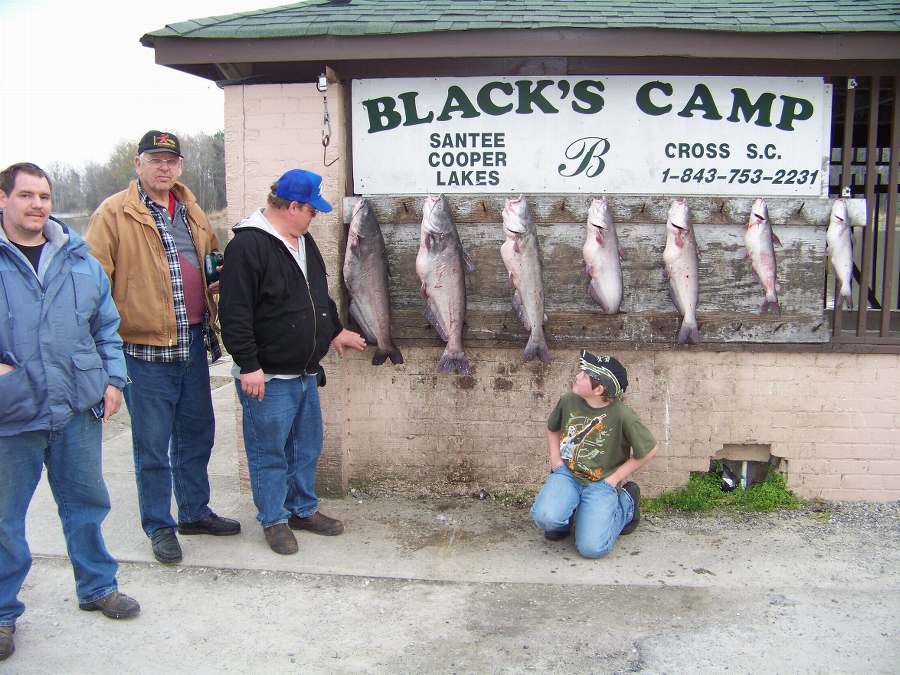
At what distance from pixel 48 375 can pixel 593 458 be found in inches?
112

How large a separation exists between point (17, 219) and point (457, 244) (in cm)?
241

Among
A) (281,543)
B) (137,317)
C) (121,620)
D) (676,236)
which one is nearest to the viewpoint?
(121,620)

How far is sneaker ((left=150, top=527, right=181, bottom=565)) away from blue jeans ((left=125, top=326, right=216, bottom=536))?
1.3 inches

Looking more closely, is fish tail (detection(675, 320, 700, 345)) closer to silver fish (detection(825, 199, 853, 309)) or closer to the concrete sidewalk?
silver fish (detection(825, 199, 853, 309))

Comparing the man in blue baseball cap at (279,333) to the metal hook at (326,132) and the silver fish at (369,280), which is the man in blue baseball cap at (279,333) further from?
the metal hook at (326,132)

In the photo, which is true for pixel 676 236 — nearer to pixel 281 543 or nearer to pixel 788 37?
pixel 788 37

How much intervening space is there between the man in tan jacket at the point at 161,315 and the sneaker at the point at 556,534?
206cm

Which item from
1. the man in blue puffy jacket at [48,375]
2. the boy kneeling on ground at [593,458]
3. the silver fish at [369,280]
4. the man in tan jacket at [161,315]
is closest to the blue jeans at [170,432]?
the man in tan jacket at [161,315]

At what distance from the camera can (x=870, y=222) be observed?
200 inches

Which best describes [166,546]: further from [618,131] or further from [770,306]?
[770,306]

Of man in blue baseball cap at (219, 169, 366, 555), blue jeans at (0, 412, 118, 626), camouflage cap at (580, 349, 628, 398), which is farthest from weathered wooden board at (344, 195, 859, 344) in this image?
blue jeans at (0, 412, 118, 626)

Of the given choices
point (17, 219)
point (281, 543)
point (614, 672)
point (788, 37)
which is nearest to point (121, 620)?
point (281, 543)

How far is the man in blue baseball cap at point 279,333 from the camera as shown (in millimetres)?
4051

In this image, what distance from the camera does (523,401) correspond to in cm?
522
